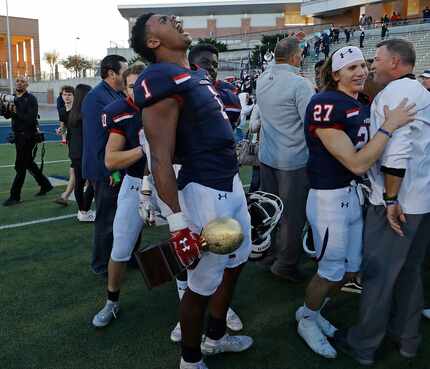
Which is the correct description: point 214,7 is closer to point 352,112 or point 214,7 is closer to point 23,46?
point 23,46

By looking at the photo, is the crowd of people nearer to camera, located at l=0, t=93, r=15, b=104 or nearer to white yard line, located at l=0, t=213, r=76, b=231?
white yard line, located at l=0, t=213, r=76, b=231

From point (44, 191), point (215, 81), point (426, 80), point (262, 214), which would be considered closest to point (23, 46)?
point (44, 191)

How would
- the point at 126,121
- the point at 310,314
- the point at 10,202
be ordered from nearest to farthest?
the point at 310,314 → the point at 126,121 → the point at 10,202

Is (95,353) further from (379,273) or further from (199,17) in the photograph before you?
(199,17)

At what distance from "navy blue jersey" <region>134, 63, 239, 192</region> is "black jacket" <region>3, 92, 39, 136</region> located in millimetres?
5223

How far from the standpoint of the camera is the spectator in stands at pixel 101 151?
3709 millimetres

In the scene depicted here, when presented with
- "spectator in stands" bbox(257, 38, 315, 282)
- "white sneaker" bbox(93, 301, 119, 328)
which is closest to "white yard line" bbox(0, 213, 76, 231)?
"white sneaker" bbox(93, 301, 119, 328)

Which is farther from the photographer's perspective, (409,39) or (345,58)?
(409,39)

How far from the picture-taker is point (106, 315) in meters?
3.19

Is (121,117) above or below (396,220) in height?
above

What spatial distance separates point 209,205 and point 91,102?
197 cm

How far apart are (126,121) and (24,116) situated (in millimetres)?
4343

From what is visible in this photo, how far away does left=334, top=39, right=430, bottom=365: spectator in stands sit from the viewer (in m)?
2.39

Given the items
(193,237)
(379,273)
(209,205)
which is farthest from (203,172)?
(379,273)
